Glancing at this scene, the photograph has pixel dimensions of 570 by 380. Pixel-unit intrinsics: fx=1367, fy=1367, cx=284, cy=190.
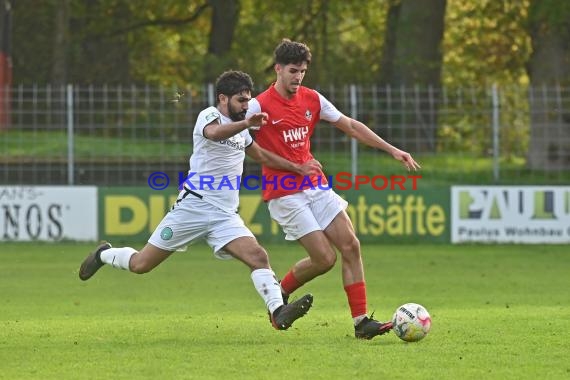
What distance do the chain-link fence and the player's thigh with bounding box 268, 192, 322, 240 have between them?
40.1ft

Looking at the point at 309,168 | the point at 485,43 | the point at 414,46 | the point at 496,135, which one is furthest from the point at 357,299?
the point at 485,43

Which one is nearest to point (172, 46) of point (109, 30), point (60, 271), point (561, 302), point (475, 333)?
point (109, 30)

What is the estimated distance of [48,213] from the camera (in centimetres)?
2302

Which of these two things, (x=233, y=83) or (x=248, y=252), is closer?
(x=233, y=83)

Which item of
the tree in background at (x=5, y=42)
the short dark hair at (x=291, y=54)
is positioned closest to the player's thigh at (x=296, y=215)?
the short dark hair at (x=291, y=54)

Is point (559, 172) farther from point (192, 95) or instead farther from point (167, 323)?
point (167, 323)

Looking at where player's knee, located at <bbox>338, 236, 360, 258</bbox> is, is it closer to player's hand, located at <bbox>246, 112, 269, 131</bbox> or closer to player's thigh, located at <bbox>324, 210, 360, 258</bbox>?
player's thigh, located at <bbox>324, 210, 360, 258</bbox>

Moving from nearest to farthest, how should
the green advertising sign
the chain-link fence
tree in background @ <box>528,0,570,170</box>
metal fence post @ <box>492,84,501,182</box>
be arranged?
the green advertising sign
the chain-link fence
metal fence post @ <box>492,84,501,182</box>
tree in background @ <box>528,0,570,170</box>

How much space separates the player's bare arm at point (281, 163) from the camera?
1054 centimetres

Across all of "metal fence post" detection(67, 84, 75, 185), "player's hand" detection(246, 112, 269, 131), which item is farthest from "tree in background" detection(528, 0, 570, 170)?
"player's hand" detection(246, 112, 269, 131)

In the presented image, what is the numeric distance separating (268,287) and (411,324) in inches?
44.3

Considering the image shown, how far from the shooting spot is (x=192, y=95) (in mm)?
23844

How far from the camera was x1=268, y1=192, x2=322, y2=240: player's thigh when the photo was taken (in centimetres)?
1068

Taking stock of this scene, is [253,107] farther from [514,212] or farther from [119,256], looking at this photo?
[514,212]
